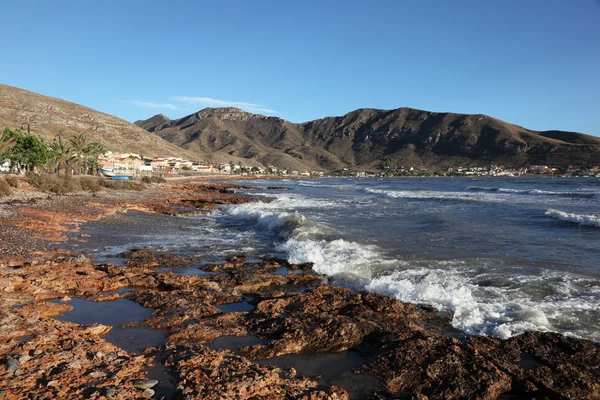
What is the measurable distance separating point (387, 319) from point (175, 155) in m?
137

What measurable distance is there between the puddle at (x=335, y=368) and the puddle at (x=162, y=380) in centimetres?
124

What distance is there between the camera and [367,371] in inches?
195

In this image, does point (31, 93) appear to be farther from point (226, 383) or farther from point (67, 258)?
point (226, 383)

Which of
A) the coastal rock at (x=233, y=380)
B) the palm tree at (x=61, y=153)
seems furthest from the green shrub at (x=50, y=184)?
the coastal rock at (x=233, y=380)

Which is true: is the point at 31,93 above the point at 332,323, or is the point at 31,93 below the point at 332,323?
above

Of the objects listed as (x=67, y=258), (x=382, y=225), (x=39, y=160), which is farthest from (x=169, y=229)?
(x=39, y=160)

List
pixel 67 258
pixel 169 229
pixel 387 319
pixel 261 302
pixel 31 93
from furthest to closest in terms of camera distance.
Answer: pixel 31 93
pixel 169 229
pixel 67 258
pixel 261 302
pixel 387 319

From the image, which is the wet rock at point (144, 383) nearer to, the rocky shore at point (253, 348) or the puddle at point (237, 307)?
the rocky shore at point (253, 348)

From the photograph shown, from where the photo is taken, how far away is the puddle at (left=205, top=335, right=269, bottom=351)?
557cm

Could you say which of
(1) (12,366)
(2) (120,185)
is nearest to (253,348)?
(1) (12,366)

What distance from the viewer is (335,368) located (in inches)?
200

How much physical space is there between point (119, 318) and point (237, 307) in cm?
218

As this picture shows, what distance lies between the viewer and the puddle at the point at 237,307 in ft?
24.1

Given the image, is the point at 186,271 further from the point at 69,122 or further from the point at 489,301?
the point at 69,122
